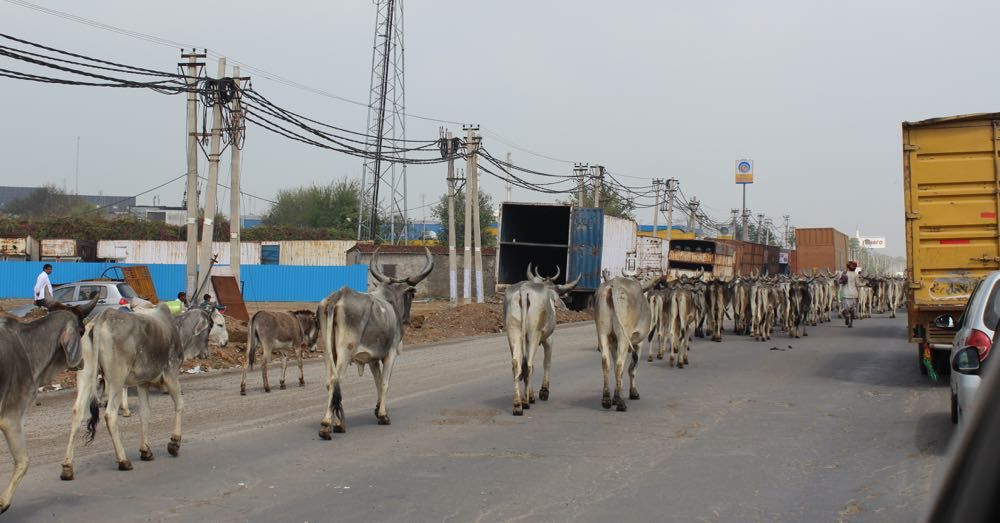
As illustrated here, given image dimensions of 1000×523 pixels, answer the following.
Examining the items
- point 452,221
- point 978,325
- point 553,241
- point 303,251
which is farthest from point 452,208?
point 978,325

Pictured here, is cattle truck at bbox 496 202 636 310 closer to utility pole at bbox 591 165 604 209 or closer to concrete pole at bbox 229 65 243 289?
concrete pole at bbox 229 65 243 289

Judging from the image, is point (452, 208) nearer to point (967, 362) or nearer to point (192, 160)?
point (192, 160)

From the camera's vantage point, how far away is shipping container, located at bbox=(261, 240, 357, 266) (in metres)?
67.6

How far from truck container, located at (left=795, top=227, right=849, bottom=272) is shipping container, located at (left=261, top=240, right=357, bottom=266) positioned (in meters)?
30.0

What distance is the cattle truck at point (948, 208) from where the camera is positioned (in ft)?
51.7

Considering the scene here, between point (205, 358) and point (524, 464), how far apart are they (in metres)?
12.0

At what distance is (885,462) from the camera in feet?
31.0

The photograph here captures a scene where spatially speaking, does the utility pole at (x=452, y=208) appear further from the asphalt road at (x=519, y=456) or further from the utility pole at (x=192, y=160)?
the asphalt road at (x=519, y=456)

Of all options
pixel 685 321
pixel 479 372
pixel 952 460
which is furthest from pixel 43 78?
pixel 952 460

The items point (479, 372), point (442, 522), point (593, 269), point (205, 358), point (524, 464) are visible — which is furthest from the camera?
point (593, 269)

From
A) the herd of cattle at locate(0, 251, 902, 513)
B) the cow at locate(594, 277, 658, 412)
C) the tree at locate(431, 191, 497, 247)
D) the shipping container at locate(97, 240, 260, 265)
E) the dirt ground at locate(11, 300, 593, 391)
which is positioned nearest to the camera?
the herd of cattle at locate(0, 251, 902, 513)

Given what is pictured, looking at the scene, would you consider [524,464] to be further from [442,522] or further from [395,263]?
[395,263]

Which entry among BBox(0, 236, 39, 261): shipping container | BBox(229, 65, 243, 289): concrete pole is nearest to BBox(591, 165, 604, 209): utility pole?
BBox(229, 65, 243, 289): concrete pole

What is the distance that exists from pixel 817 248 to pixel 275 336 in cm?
5035
